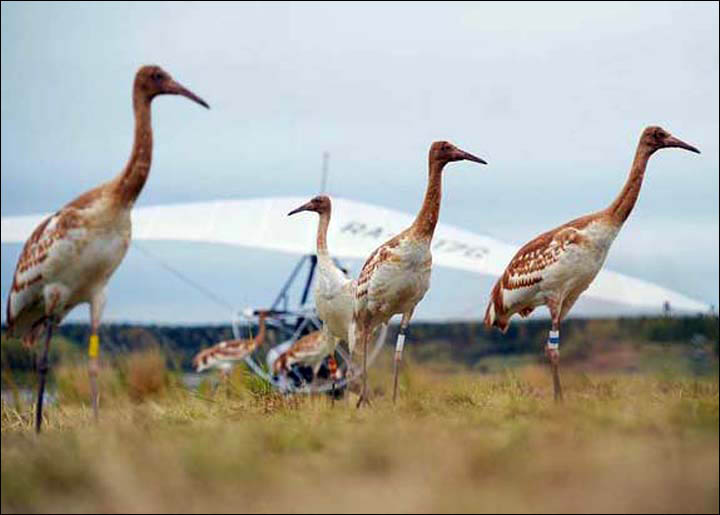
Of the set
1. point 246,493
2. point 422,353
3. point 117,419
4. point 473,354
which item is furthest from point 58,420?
point 473,354

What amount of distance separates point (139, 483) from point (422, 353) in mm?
16097

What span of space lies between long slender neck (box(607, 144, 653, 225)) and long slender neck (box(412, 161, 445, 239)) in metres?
1.75

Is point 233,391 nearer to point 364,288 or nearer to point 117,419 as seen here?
point 364,288

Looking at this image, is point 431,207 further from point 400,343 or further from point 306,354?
point 306,354

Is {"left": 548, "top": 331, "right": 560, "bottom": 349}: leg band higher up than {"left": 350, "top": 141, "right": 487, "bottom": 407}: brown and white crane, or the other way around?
{"left": 350, "top": 141, "right": 487, "bottom": 407}: brown and white crane

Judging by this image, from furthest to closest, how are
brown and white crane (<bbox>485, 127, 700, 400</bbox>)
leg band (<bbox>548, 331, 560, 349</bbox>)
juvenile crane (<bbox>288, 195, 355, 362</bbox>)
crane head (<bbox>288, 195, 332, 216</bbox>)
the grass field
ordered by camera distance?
crane head (<bbox>288, 195, 332, 216</bbox>)
juvenile crane (<bbox>288, 195, 355, 362</bbox>)
leg band (<bbox>548, 331, 560, 349</bbox>)
brown and white crane (<bbox>485, 127, 700, 400</bbox>)
the grass field

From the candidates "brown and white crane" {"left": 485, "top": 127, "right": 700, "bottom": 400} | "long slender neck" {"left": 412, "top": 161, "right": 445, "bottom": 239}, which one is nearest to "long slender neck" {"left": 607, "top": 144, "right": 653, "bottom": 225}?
Answer: "brown and white crane" {"left": 485, "top": 127, "right": 700, "bottom": 400}

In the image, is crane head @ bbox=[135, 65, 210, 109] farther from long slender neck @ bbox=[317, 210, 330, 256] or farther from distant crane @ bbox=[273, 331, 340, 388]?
distant crane @ bbox=[273, 331, 340, 388]

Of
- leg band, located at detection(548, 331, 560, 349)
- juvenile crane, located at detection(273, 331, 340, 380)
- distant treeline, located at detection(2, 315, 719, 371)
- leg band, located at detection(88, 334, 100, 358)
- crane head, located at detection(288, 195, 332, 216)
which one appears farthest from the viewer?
juvenile crane, located at detection(273, 331, 340, 380)

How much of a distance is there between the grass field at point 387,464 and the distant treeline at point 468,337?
4.73 meters

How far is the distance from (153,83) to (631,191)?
4.86m

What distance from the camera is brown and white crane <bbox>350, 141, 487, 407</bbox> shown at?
522 inches

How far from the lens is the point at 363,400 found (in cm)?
1318

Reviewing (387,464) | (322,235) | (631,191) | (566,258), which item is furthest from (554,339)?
(387,464)
